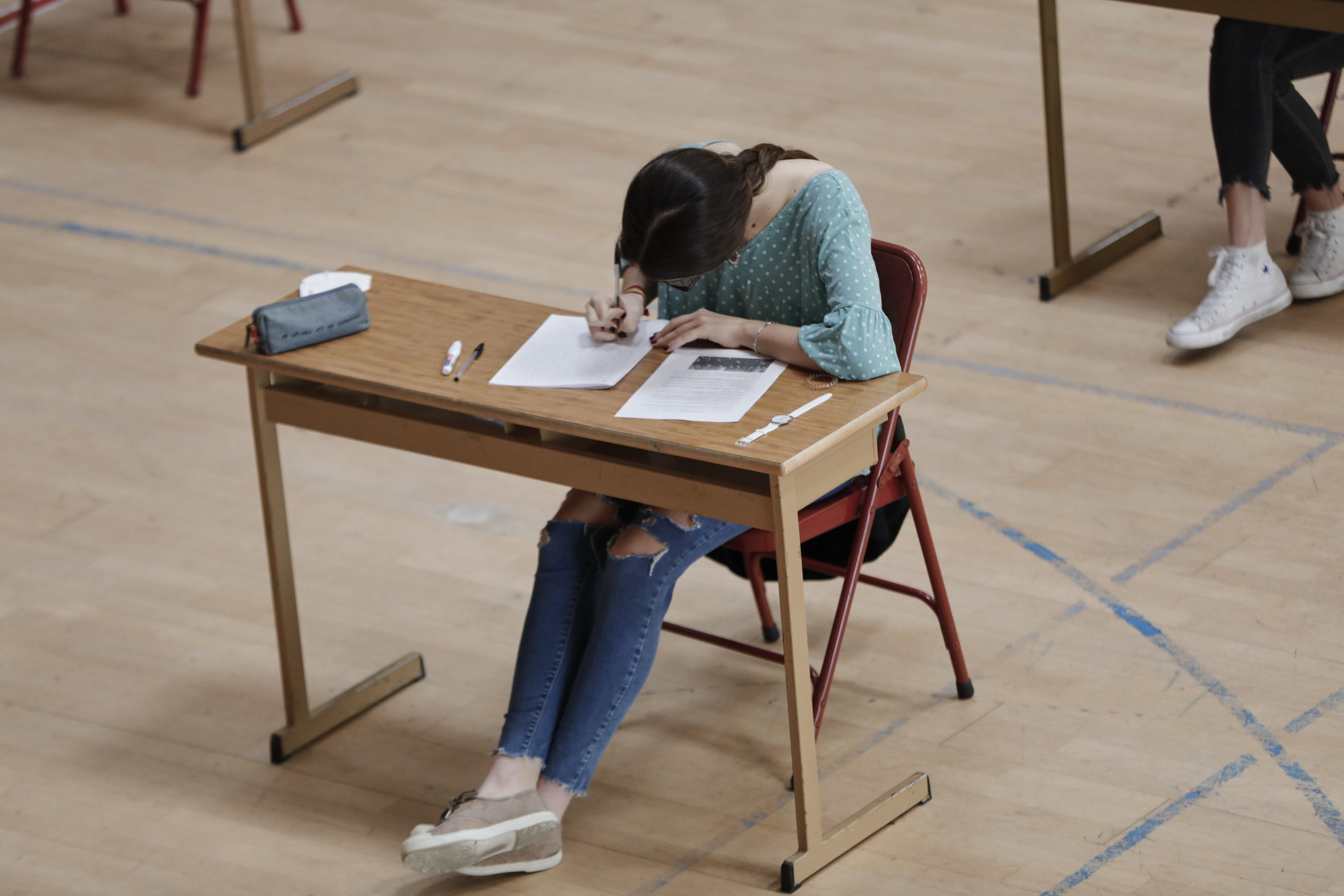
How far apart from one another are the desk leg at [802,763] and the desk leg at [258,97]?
3.92 meters

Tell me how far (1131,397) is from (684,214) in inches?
74.4

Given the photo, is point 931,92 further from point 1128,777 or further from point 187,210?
point 1128,777

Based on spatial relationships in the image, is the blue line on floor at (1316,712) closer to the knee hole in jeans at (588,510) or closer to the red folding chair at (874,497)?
the red folding chair at (874,497)

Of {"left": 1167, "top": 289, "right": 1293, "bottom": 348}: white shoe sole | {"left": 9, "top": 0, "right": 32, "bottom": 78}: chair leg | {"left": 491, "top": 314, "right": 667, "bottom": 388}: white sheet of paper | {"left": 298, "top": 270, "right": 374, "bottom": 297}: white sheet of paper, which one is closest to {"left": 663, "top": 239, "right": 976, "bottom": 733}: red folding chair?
{"left": 491, "top": 314, "right": 667, "bottom": 388}: white sheet of paper

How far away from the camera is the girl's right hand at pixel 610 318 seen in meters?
2.96

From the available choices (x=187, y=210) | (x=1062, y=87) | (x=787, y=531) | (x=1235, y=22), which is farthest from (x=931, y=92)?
(x=787, y=531)

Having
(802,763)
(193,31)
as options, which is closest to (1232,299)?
(802,763)

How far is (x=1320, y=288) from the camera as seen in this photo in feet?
14.9

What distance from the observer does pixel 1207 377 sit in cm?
431

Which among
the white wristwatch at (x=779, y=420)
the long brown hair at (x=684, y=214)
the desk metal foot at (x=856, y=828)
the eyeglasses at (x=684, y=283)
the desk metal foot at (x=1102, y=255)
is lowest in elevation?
the desk metal foot at (x=856, y=828)

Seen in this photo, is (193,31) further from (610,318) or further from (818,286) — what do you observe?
(818,286)

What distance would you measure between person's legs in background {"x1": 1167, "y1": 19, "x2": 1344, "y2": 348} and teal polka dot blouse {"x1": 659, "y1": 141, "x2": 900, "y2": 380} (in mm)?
1681

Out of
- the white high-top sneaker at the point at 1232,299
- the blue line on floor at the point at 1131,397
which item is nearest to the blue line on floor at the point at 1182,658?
the blue line on floor at the point at 1131,397

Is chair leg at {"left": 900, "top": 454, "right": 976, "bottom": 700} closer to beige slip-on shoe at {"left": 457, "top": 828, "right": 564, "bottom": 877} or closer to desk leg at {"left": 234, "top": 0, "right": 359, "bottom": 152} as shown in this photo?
beige slip-on shoe at {"left": 457, "top": 828, "right": 564, "bottom": 877}
